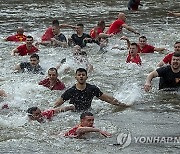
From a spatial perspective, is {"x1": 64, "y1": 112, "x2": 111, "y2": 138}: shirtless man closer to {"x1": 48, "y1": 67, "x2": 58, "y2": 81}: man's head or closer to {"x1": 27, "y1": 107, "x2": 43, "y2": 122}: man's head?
{"x1": 27, "y1": 107, "x2": 43, "y2": 122}: man's head

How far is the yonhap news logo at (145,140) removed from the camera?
8.83 meters

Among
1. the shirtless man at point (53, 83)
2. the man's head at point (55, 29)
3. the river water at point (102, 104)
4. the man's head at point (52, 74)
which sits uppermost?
the man's head at point (55, 29)

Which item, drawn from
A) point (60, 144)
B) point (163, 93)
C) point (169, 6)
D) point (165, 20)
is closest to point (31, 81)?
point (163, 93)

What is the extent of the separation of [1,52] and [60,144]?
29.7 ft

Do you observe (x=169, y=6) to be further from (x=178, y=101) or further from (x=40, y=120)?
(x=40, y=120)

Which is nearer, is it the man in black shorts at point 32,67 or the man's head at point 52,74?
the man's head at point 52,74

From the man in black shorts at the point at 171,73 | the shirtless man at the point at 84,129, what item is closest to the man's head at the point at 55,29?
the man in black shorts at the point at 171,73

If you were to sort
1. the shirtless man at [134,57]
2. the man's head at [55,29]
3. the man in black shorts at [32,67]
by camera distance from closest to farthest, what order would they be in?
the man in black shorts at [32,67] → the shirtless man at [134,57] → the man's head at [55,29]

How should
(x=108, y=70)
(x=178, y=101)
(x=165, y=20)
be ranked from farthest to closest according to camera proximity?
(x=165, y=20), (x=108, y=70), (x=178, y=101)

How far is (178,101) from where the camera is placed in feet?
37.7

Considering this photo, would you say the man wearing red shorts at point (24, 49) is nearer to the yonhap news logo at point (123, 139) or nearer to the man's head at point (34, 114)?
the man's head at point (34, 114)

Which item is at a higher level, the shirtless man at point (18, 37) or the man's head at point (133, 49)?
the man's head at point (133, 49)

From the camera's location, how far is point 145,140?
354 inches

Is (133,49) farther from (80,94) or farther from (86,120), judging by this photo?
(86,120)
